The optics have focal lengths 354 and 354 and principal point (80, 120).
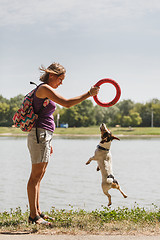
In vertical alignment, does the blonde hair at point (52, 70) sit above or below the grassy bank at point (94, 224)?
above

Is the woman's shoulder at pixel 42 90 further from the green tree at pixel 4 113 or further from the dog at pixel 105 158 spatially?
the green tree at pixel 4 113

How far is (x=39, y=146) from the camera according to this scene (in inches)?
177

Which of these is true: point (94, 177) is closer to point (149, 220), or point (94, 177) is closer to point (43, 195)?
point (43, 195)

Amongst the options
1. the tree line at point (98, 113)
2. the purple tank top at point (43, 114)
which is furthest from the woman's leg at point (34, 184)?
the tree line at point (98, 113)

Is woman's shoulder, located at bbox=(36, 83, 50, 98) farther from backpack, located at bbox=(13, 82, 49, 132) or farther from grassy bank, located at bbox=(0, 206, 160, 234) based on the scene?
grassy bank, located at bbox=(0, 206, 160, 234)

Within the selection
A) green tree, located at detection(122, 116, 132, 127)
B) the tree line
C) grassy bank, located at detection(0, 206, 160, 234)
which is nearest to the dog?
grassy bank, located at detection(0, 206, 160, 234)

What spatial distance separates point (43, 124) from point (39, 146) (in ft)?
0.95

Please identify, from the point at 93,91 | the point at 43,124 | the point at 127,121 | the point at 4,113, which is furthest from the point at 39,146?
the point at 4,113

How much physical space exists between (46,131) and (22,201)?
5.15 metres

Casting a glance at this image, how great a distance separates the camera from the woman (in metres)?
4.41

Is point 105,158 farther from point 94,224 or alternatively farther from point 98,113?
point 98,113

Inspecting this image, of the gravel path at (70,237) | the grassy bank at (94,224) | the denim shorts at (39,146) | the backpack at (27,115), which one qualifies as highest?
Answer: the backpack at (27,115)

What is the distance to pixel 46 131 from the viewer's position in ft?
15.0

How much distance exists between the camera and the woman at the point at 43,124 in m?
4.41
